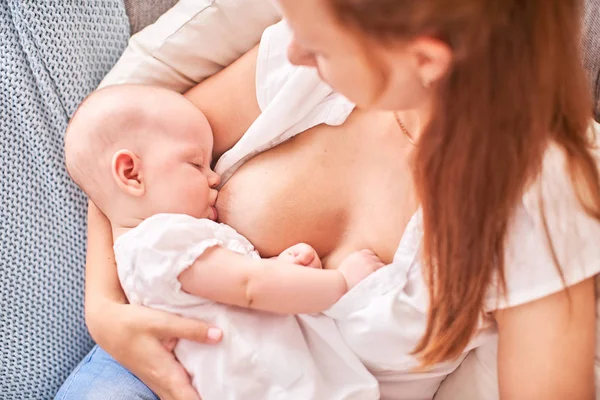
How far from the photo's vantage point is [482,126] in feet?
2.09

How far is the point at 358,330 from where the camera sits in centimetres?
86

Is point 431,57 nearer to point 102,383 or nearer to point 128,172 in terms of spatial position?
point 128,172

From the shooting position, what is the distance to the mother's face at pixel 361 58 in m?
0.60

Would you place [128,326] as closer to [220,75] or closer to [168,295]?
[168,295]

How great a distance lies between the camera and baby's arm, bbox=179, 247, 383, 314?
850mm

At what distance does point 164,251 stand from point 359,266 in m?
0.27

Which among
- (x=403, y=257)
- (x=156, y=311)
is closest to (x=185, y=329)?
(x=156, y=311)

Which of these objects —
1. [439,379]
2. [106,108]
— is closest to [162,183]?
[106,108]

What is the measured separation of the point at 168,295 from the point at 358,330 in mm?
279

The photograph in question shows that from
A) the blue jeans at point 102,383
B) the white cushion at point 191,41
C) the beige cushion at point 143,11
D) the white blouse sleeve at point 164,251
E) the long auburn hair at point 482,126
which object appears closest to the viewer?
the long auburn hair at point 482,126

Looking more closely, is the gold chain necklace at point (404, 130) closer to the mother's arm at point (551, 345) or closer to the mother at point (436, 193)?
the mother at point (436, 193)

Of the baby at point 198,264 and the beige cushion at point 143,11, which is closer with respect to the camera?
the baby at point 198,264

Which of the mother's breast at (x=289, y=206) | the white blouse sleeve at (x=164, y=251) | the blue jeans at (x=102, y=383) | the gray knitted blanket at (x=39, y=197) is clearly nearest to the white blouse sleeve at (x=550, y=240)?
the mother's breast at (x=289, y=206)

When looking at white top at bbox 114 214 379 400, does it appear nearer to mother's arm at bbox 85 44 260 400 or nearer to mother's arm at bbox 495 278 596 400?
mother's arm at bbox 85 44 260 400
